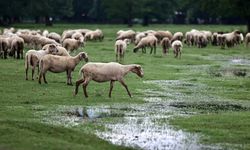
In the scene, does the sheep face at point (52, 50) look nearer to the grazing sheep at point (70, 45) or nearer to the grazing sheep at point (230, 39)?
the grazing sheep at point (70, 45)

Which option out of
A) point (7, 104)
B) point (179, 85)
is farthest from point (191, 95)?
point (7, 104)

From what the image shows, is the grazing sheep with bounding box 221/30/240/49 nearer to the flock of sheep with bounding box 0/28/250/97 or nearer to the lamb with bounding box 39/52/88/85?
the flock of sheep with bounding box 0/28/250/97

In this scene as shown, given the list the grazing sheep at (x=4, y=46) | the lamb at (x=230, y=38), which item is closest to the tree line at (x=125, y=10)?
the lamb at (x=230, y=38)

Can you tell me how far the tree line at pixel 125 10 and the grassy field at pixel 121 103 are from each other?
38.2 m

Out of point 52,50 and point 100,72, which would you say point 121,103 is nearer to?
point 100,72

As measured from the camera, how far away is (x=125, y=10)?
103000 mm

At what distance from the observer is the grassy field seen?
1319cm

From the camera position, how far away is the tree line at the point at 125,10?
7394 cm

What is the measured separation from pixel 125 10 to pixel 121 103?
8509 cm

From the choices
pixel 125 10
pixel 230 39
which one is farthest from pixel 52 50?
pixel 125 10

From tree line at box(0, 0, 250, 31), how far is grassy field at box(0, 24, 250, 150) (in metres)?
38.2

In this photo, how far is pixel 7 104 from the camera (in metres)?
18.1

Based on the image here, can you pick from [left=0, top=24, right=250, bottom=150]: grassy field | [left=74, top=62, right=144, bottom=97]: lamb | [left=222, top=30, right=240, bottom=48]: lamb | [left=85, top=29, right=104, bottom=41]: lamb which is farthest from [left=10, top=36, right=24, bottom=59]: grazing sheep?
[left=222, top=30, right=240, bottom=48]: lamb

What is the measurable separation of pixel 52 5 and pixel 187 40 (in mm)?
48401
